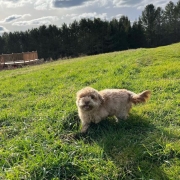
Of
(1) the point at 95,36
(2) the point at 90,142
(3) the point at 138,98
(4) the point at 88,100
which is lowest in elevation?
(2) the point at 90,142

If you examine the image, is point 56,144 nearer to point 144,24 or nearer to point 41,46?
point 41,46

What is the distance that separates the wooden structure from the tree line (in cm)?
1571

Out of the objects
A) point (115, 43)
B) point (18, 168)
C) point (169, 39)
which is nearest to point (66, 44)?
point (115, 43)

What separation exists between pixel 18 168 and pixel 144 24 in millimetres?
53229

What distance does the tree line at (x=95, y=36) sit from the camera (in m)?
45.4

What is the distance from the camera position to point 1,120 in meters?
5.34

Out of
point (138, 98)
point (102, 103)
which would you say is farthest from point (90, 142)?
point (138, 98)

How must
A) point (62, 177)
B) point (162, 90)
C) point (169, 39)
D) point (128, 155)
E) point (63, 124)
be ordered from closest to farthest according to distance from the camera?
1. point (62, 177)
2. point (128, 155)
3. point (63, 124)
4. point (162, 90)
5. point (169, 39)

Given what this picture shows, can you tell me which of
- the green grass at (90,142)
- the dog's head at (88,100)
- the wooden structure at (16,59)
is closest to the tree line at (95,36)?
the wooden structure at (16,59)

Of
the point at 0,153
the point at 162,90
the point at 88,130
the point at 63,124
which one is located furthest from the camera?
the point at 162,90

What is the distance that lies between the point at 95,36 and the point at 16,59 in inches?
868

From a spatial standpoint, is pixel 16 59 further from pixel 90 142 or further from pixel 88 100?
pixel 90 142

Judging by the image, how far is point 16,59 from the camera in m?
27.1

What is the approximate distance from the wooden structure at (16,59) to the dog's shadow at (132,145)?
2193cm
